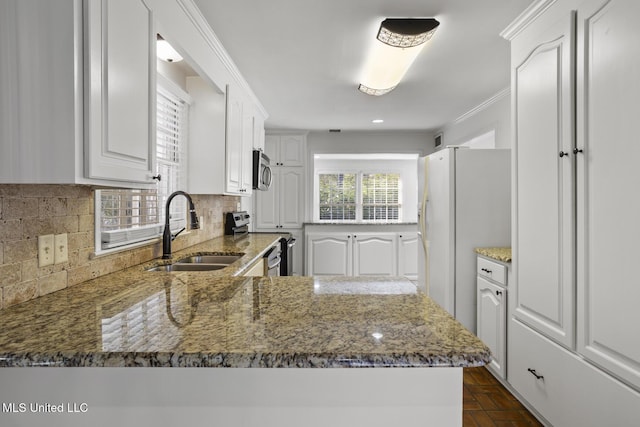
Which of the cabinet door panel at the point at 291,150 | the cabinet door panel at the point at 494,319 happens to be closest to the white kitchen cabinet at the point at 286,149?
the cabinet door panel at the point at 291,150

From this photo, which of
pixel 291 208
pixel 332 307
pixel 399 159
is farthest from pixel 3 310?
pixel 399 159

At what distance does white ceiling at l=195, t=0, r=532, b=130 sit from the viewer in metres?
2.01

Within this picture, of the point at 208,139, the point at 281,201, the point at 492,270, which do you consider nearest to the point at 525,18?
the point at 492,270

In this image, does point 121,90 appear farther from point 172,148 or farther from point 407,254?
point 407,254

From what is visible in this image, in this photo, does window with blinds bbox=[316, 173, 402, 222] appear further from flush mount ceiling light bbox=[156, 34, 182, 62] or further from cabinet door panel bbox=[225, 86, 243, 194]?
flush mount ceiling light bbox=[156, 34, 182, 62]

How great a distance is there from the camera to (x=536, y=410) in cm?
201

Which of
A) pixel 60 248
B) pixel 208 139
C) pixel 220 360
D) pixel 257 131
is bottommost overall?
pixel 220 360

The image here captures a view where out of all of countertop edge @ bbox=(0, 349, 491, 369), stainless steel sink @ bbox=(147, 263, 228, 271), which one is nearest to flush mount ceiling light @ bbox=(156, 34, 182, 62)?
stainless steel sink @ bbox=(147, 263, 228, 271)

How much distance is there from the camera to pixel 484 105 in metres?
3.94

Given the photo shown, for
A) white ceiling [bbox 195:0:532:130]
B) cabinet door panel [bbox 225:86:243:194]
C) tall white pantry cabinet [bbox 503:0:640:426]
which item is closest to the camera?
tall white pantry cabinet [bbox 503:0:640:426]

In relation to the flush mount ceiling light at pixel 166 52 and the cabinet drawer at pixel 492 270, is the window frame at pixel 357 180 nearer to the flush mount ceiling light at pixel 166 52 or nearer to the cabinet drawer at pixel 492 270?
the cabinet drawer at pixel 492 270

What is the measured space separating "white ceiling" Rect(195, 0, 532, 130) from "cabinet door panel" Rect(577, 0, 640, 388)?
648mm

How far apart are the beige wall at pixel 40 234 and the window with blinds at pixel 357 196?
4702 mm

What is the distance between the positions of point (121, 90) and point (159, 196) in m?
1.24
